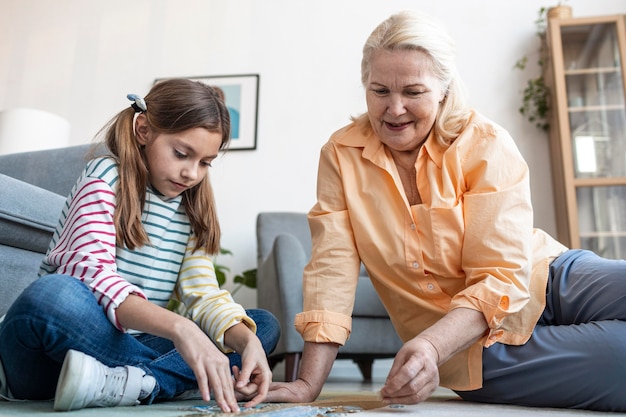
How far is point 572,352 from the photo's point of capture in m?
1.13

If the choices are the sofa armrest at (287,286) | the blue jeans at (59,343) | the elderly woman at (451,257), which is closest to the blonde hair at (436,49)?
the elderly woman at (451,257)

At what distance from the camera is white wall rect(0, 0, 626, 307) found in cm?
349

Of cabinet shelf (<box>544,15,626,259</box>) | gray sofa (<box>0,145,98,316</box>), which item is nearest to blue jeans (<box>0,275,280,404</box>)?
gray sofa (<box>0,145,98,316</box>)

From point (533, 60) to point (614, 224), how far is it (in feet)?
3.53

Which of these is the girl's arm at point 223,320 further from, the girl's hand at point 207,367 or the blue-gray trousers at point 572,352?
the blue-gray trousers at point 572,352

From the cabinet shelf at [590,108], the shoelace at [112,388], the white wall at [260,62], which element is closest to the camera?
the shoelace at [112,388]

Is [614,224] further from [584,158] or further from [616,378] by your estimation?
[616,378]

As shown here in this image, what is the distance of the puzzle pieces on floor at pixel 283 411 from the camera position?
2.97 feet

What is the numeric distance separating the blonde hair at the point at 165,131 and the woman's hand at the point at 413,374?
543 mm

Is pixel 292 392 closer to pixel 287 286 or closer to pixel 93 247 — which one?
pixel 93 247

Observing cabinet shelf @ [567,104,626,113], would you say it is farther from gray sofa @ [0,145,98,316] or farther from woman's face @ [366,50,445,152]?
gray sofa @ [0,145,98,316]

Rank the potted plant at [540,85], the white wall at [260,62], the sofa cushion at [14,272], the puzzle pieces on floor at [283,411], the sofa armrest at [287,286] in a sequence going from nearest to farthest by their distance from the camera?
the puzzle pieces on floor at [283,411] < the sofa cushion at [14,272] < the sofa armrest at [287,286] < the potted plant at [540,85] < the white wall at [260,62]

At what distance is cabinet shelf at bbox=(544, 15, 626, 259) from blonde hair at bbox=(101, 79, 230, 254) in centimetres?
219

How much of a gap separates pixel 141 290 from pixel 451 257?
0.61 metres
